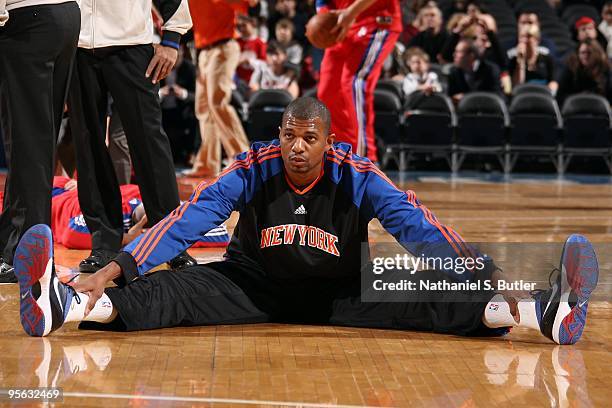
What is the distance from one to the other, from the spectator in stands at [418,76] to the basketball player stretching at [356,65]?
15.2 feet

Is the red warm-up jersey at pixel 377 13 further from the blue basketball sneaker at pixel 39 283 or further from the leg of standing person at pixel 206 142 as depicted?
the blue basketball sneaker at pixel 39 283

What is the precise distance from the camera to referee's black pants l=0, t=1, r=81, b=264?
14.1 feet

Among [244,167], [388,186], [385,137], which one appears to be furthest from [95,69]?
[385,137]

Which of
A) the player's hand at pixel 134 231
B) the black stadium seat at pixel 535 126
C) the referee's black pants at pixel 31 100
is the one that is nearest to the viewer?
the referee's black pants at pixel 31 100

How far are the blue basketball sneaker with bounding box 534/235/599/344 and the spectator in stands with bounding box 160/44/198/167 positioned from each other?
8.31 meters

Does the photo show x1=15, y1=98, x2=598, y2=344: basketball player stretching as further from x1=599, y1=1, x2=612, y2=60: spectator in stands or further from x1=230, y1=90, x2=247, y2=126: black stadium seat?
x1=599, y1=1, x2=612, y2=60: spectator in stands

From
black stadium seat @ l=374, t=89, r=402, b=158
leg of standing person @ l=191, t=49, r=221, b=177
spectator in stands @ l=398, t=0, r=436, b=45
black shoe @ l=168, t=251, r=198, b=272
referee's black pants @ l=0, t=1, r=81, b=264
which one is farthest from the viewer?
spectator in stands @ l=398, t=0, r=436, b=45

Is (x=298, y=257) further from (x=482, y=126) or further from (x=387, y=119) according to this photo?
(x=482, y=126)

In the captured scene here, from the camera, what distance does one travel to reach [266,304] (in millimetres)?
3834

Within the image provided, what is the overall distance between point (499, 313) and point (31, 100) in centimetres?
208

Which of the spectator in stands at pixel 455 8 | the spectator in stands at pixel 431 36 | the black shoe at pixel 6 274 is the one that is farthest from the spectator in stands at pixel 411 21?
the black shoe at pixel 6 274

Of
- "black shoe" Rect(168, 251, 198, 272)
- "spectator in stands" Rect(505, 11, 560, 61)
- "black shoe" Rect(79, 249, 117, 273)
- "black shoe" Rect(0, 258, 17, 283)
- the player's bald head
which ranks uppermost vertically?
the player's bald head

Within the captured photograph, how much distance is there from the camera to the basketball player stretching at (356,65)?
22.9 feet

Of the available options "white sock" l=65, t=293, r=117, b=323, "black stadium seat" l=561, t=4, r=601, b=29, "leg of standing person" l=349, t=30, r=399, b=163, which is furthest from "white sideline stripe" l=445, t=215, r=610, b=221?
"black stadium seat" l=561, t=4, r=601, b=29
